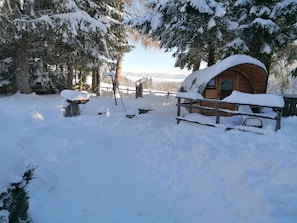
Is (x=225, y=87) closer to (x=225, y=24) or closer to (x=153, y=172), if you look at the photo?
(x=225, y=24)

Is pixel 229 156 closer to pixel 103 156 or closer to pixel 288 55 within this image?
pixel 103 156

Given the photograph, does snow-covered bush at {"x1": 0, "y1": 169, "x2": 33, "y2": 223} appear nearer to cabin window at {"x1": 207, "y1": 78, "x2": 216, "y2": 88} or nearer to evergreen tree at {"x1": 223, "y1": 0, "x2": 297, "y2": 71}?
cabin window at {"x1": 207, "y1": 78, "x2": 216, "y2": 88}

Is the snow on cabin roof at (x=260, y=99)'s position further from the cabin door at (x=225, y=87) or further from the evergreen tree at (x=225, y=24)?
the cabin door at (x=225, y=87)

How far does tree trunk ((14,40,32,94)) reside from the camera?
14797mm

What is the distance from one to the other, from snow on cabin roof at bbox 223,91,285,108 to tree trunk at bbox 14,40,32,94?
12.0 metres

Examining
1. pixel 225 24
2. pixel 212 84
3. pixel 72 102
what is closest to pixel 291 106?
pixel 212 84

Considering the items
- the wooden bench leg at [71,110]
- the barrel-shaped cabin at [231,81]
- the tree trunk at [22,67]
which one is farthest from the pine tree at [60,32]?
the barrel-shaped cabin at [231,81]

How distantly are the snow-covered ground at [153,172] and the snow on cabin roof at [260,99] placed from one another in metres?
0.83

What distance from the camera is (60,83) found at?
56.5 ft

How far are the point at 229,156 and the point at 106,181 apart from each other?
266 cm

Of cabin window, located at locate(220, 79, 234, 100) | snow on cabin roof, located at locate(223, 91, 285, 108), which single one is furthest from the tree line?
snow on cabin roof, located at locate(223, 91, 285, 108)

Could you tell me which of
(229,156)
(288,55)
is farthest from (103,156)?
(288,55)

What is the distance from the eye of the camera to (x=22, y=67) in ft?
48.9

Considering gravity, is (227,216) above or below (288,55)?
below
